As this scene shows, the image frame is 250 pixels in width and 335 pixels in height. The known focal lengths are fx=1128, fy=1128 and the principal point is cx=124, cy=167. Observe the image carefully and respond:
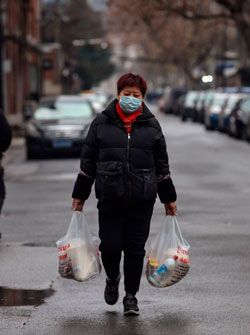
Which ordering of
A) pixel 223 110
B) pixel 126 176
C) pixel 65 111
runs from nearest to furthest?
pixel 126 176 → pixel 65 111 → pixel 223 110

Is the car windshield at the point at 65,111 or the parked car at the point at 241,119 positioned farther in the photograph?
the parked car at the point at 241,119

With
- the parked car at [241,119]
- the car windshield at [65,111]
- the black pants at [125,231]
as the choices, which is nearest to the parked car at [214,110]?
the parked car at [241,119]

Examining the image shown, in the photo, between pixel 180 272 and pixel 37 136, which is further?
pixel 37 136

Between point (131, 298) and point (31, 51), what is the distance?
5790 centimetres

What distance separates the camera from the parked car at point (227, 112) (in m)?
40.9

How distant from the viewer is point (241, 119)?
36531 mm

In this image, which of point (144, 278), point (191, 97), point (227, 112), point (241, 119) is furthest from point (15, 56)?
point (144, 278)

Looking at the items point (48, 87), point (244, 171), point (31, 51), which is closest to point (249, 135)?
point (244, 171)

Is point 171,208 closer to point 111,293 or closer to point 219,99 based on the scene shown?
point 111,293

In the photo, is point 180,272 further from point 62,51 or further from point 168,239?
point 62,51

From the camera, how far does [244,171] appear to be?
2284cm

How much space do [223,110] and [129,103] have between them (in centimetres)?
3501

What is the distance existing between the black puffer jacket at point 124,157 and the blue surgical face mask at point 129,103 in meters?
0.10

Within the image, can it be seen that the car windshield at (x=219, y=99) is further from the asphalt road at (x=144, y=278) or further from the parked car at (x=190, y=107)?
the asphalt road at (x=144, y=278)
